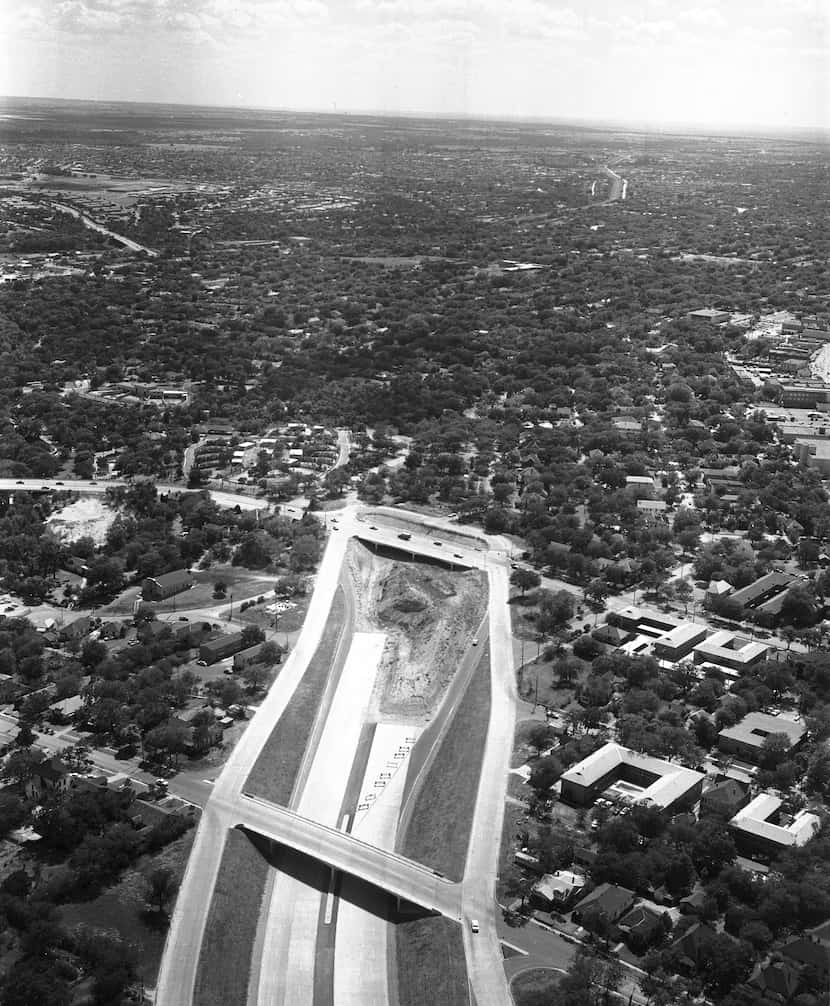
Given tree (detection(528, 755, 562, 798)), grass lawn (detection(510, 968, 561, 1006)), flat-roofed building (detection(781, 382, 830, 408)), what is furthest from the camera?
flat-roofed building (detection(781, 382, 830, 408))

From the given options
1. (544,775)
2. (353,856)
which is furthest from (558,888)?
(353,856)

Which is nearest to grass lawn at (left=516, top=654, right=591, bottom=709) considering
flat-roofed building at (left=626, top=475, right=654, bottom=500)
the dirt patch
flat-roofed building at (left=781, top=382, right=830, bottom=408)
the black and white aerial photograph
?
the black and white aerial photograph

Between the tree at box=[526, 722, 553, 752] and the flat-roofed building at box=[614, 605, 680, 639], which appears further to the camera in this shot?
the flat-roofed building at box=[614, 605, 680, 639]

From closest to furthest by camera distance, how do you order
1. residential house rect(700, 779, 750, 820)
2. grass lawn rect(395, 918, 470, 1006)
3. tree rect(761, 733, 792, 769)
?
grass lawn rect(395, 918, 470, 1006)
residential house rect(700, 779, 750, 820)
tree rect(761, 733, 792, 769)

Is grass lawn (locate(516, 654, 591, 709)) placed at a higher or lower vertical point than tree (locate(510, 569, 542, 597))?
lower

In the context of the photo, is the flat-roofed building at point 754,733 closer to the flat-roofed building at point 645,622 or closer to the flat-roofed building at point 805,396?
the flat-roofed building at point 645,622

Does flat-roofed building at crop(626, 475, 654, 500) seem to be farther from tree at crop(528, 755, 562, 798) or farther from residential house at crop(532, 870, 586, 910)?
residential house at crop(532, 870, 586, 910)

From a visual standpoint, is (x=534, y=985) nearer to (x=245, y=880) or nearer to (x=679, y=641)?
(x=245, y=880)
